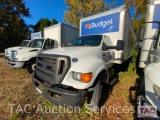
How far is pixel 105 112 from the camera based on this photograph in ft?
10.2

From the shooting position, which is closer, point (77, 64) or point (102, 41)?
point (77, 64)

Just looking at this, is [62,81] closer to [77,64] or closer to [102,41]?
[77,64]

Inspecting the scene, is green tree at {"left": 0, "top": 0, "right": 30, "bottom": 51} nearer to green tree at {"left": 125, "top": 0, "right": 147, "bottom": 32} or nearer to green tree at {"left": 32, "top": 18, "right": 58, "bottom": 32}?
green tree at {"left": 32, "top": 18, "right": 58, "bottom": 32}

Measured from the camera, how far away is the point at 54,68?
2750 mm

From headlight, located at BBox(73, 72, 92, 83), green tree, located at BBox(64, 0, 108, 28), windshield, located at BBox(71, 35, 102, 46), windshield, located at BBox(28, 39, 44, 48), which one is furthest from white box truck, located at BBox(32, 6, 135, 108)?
green tree, located at BBox(64, 0, 108, 28)

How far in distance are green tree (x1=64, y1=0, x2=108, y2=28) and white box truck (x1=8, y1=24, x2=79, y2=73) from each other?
562 inches

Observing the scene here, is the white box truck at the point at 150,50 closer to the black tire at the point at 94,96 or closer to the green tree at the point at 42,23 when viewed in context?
the black tire at the point at 94,96

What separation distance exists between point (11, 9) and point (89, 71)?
2208cm

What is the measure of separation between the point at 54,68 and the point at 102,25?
379cm

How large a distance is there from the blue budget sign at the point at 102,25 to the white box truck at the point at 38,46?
6.88 ft

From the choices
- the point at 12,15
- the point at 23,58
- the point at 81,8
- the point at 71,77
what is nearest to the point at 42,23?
the point at 12,15

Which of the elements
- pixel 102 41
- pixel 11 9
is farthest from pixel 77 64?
pixel 11 9

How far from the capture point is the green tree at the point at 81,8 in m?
22.1

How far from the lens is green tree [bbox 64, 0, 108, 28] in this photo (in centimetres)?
2206
